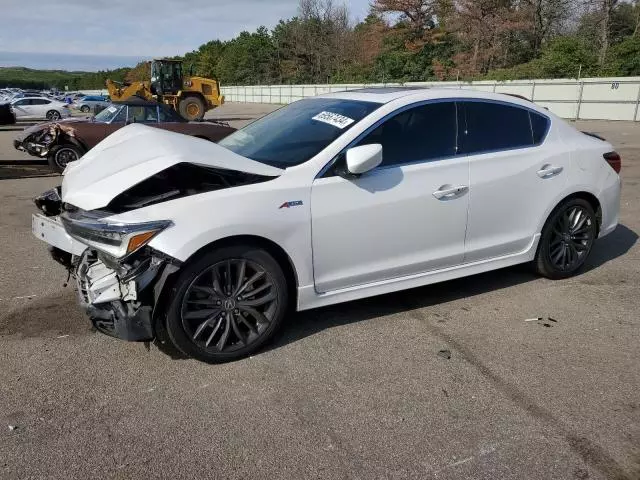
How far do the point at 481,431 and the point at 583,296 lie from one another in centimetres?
237

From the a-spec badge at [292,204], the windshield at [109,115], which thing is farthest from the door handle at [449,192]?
the windshield at [109,115]

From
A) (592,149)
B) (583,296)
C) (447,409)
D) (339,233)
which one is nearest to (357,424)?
(447,409)

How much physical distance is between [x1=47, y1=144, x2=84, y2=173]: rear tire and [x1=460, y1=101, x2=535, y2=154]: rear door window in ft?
32.1

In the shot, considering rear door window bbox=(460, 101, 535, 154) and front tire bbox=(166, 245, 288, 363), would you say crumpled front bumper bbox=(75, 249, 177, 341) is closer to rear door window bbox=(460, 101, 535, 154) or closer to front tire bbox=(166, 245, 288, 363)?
front tire bbox=(166, 245, 288, 363)

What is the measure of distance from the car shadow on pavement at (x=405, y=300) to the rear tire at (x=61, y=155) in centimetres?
940

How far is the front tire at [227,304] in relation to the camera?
133 inches

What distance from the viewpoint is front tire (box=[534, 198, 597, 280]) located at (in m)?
4.89

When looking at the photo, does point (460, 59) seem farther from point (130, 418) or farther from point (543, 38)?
point (130, 418)

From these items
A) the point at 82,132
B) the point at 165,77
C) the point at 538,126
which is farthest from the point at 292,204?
the point at 165,77

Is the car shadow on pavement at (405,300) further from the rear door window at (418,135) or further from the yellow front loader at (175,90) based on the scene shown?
the yellow front loader at (175,90)

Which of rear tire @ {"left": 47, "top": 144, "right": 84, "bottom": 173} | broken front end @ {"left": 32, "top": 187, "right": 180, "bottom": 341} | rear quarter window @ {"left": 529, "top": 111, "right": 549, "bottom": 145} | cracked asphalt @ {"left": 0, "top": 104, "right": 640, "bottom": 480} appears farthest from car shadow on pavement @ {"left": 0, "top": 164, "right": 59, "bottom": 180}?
rear quarter window @ {"left": 529, "top": 111, "right": 549, "bottom": 145}

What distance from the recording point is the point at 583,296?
4738 millimetres

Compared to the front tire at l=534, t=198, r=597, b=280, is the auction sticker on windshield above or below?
above

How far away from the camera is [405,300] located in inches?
183
